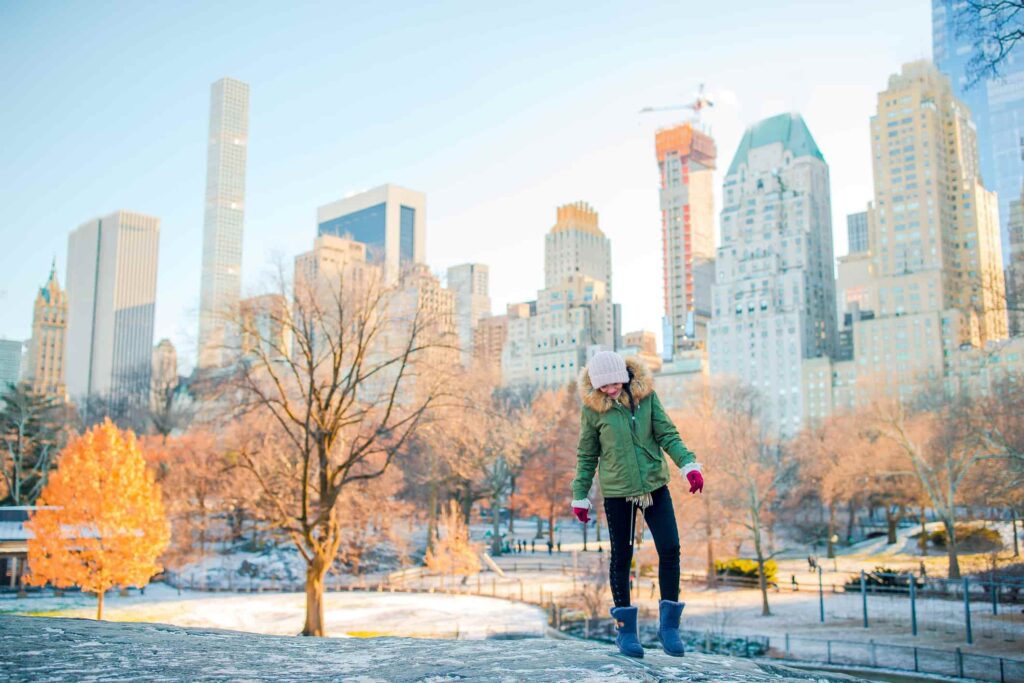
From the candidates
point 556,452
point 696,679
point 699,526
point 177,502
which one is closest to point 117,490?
point 177,502

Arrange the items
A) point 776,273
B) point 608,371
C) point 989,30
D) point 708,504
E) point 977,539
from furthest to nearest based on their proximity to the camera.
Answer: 1. point 776,273
2. point 977,539
3. point 708,504
4. point 989,30
5. point 608,371

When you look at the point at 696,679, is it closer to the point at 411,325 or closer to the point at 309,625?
the point at 411,325

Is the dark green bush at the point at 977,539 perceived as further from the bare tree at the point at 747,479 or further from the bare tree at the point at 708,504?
the bare tree at the point at 708,504

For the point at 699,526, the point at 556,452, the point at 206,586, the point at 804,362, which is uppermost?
the point at 804,362

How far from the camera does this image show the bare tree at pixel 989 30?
1085 centimetres

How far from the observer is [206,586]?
3644 cm

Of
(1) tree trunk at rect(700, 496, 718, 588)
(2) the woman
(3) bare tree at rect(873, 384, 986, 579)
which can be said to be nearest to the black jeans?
(2) the woman

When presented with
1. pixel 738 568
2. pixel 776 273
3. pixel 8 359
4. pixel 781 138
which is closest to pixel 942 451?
pixel 738 568

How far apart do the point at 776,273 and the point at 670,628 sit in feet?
485

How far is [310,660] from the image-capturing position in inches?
169

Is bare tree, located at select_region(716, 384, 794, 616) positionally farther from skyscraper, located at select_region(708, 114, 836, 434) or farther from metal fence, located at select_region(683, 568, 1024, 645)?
skyscraper, located at select_region(708, 114, 836, 434)

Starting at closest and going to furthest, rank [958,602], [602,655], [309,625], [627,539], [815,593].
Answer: [602,655] → [627,539] → [309,625] → [958,602] → [815,593]

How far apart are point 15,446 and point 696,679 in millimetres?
49771

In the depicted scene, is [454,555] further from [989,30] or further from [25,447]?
[989,30]
